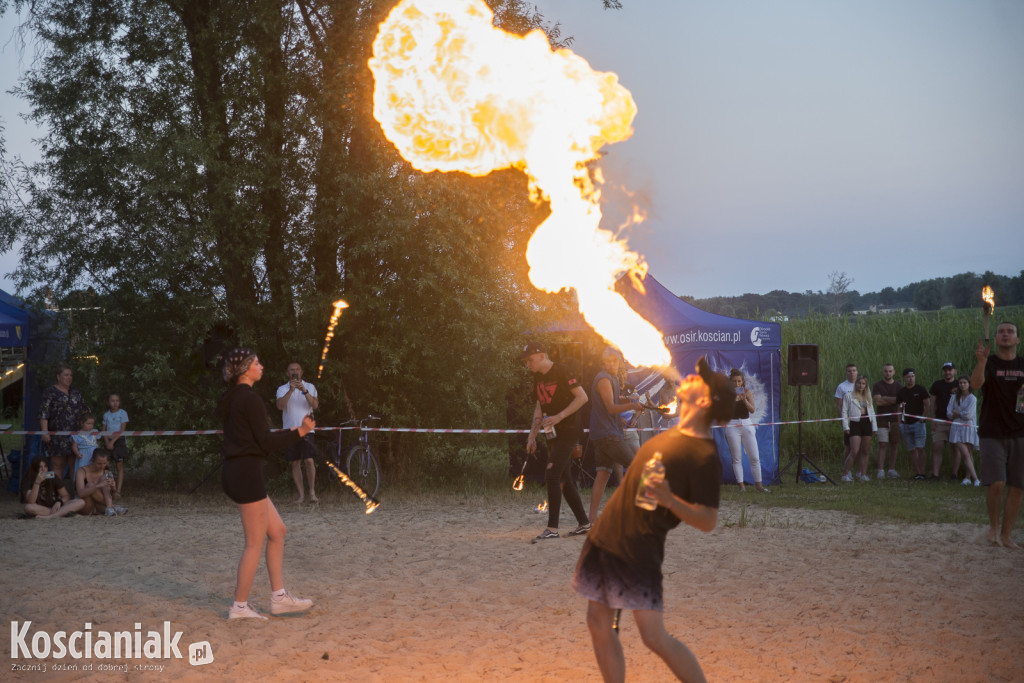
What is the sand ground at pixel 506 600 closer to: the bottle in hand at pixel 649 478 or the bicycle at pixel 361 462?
the bottle in hand at pixel 649 478

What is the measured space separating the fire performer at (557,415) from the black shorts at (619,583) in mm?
5221

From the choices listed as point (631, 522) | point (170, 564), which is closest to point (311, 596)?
point (170, 564)

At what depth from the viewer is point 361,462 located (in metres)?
14.1

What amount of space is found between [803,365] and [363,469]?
8.22m

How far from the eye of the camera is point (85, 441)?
1332cm

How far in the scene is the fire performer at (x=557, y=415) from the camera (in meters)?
9.48

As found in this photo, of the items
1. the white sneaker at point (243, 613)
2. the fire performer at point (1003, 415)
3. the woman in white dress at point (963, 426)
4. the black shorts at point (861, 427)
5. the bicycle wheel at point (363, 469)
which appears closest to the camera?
the white sneaker at point (243, 613)

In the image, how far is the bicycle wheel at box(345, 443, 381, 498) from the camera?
14.2 meters

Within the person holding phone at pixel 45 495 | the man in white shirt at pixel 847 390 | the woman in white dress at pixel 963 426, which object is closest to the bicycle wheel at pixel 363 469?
the person holding phone at pixel 45 495

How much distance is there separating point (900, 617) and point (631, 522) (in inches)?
145

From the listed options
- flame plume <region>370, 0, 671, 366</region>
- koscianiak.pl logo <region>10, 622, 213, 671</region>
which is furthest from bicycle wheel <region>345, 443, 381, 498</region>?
koscianiak.pl logo <region>10, 622, 213, 671</region>

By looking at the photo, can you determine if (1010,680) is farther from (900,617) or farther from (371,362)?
(371,362)

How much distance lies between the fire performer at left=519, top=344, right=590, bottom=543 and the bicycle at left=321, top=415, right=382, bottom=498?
496 centimetres

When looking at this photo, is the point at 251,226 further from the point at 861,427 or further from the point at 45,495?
the point at 861,427
